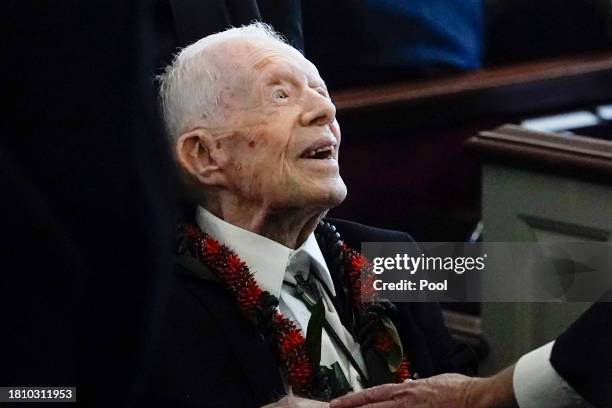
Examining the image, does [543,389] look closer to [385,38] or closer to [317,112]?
[317,112]

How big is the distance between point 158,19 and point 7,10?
1.92 feet

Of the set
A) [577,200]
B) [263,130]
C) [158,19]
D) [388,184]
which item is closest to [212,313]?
[263,130]

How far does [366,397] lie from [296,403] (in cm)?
9

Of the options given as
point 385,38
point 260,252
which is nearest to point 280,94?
point 260,252

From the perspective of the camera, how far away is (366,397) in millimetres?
1681

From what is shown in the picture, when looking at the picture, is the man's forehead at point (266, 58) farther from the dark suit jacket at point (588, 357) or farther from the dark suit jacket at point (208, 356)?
the dark suit jacket at point (588, 357)

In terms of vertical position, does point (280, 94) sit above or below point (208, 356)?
above

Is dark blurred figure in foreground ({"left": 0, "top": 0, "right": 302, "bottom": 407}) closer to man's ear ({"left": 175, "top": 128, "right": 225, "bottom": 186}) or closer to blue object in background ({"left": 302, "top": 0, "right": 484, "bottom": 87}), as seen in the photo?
man's ear ({"left": 175, "top": 128, "right": 225, "bottom": 186})

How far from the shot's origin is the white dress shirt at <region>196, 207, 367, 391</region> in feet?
5.65

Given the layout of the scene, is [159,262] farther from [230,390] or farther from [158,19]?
[158,19]

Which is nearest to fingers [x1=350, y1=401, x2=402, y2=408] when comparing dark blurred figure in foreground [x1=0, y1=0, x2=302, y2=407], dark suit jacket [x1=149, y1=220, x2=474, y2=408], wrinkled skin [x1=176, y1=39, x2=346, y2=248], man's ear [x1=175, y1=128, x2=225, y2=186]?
dark suit jacket [x1=149, y1=220, x2=474, y2=408]

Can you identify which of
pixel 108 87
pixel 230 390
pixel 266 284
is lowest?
pixel 230 390

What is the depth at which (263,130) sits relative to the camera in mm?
1733

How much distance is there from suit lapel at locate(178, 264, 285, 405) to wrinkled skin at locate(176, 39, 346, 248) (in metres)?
0.09
